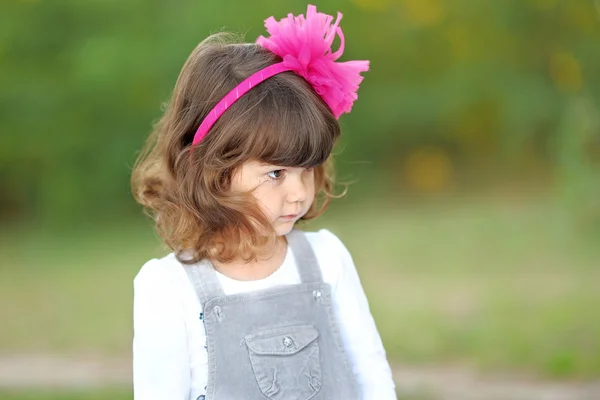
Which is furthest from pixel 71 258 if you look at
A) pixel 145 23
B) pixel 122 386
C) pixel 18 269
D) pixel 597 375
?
pixel 597 375

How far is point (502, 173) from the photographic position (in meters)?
6.27

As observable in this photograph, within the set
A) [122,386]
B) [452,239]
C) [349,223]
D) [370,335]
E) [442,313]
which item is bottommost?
[370,335]

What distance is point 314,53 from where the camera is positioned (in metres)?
1.73

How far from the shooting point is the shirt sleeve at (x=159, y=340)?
1.64 m

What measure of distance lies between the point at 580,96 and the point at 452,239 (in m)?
1.14

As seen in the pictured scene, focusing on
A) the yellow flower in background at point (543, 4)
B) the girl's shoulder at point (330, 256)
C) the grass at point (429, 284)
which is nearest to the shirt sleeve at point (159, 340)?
the girl's shoulder at point (330, 256)

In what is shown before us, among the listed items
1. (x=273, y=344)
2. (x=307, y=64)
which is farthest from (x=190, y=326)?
(x=307, y=64)

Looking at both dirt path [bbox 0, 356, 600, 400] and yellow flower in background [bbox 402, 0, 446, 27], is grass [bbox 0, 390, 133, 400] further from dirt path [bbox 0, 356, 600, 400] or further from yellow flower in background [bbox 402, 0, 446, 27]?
yellow flower in background [bbox 402, 0, 446, 27]

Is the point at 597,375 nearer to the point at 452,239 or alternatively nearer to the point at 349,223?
the point at 452,239

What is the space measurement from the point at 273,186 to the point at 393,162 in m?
4.63

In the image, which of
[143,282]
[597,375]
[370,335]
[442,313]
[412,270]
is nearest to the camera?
[143,282]

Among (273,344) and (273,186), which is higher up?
(273,186)

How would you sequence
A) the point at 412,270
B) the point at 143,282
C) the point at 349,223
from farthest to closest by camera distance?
the point at 349,223, the point at 412,270, the point at 143,282

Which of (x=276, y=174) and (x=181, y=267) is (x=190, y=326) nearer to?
(x=181, y=267)
